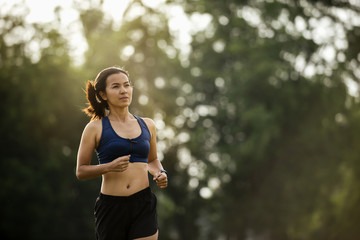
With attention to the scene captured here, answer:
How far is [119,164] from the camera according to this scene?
172 inches

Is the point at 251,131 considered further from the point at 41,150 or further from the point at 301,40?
the point at 41,150

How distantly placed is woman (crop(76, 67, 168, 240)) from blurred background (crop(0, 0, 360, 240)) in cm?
2271

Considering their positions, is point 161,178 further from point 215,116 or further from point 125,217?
point 215,116

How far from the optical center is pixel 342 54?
102 feet

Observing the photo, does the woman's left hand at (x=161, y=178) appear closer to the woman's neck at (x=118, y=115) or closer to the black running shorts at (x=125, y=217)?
the black running shorts at (x=125, y=217)

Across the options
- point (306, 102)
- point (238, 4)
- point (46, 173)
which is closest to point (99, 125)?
point (46, 173)

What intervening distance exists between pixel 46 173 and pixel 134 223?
2395cm

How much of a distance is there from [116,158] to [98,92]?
2.06 feet

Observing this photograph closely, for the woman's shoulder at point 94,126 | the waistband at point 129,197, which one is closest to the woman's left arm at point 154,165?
the waistband at point 129,197

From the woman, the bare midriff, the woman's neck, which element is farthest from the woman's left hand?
the woman's neck

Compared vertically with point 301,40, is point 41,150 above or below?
below

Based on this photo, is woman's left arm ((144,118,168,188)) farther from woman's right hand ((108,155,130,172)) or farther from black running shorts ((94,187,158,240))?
woman's right hand ((108,155,130,172))

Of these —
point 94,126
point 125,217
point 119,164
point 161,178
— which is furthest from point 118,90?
point 125,217

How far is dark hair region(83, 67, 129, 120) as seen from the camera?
15.8 ft
